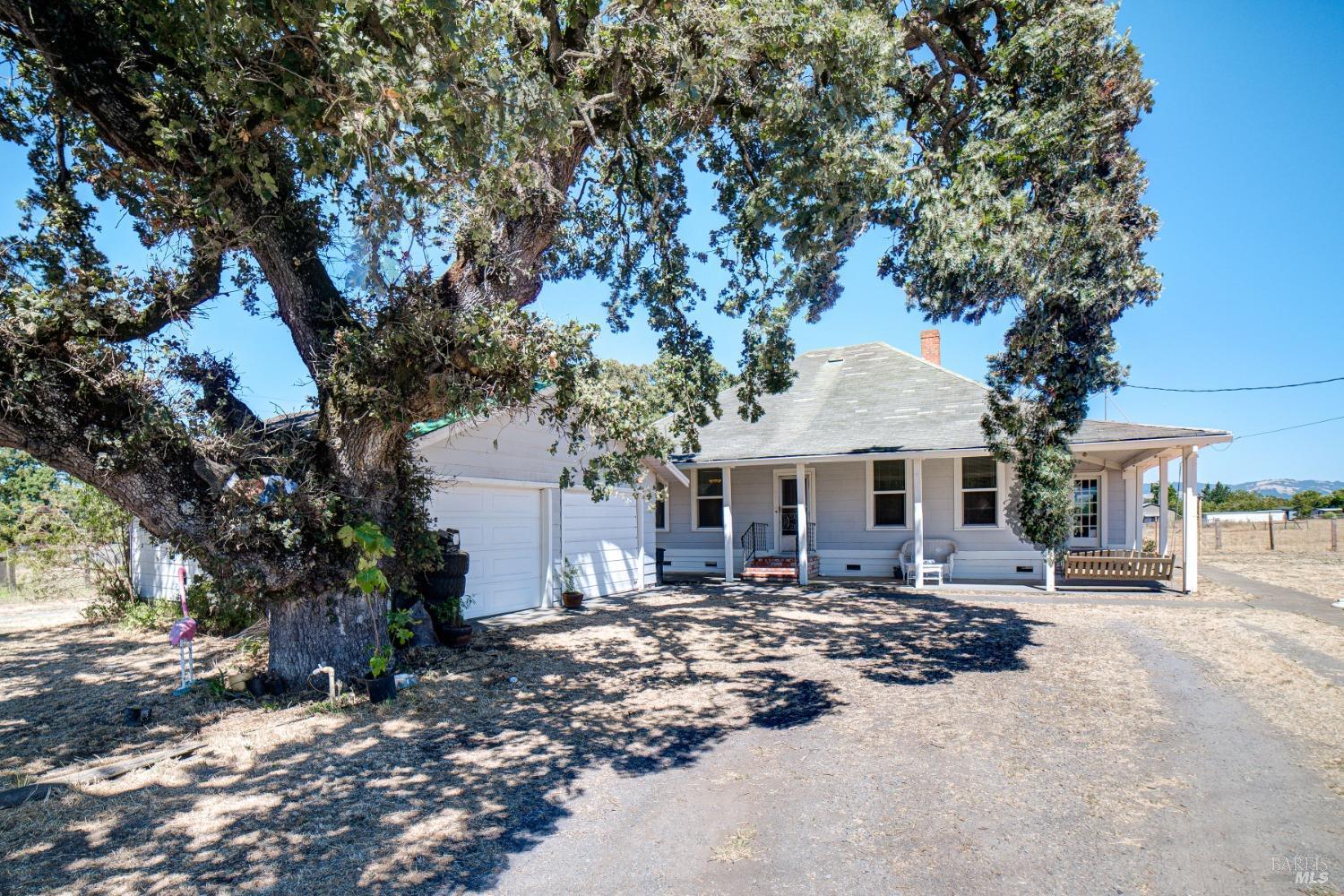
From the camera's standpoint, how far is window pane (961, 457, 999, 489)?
15648mm

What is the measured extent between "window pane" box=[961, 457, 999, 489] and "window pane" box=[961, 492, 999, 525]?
19 centimetres

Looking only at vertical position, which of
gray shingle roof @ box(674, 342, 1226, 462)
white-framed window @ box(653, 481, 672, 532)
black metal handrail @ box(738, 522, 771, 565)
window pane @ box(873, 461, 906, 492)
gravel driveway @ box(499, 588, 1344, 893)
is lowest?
gravel driveway @ box(499, 588, 1344, 893)

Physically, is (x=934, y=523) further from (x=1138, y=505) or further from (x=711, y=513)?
(x=711, y=513)

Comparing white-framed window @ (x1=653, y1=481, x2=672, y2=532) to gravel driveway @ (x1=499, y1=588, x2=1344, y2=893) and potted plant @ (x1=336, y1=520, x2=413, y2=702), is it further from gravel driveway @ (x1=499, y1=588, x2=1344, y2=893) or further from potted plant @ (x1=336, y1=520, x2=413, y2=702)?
gravel driveway @ (x1=499, y1=588, x2=1344, y2=893)

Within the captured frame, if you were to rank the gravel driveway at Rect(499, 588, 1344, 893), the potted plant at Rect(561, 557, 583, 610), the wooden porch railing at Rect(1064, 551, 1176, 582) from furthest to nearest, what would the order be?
the wooden porch railing at Rect(1064, 551, 1176, 582) < the potted plant at Rect(561, 557, 583, 610) < the gravel driveway at Rect(499, 588, 1344, 893)

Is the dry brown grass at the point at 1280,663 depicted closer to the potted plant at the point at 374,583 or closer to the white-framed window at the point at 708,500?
the potted plant at the point at 374,583

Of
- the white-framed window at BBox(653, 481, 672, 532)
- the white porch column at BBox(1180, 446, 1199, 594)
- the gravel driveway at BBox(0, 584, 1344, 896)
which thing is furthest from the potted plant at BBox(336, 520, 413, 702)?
the white porch column at BBox(1180, 446, 1199, 594)

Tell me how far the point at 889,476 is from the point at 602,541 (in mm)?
7020

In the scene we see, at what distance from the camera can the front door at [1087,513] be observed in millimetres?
15578

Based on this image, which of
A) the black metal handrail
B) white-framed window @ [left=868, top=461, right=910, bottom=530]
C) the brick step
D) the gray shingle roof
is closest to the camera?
the gray shingle roof

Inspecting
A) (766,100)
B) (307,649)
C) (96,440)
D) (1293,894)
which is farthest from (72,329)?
(1293,894)

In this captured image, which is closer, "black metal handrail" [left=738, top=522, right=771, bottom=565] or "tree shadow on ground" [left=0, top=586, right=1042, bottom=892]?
"tree shadow on ground" [left=0, top=586, right=1042, bottom=892]

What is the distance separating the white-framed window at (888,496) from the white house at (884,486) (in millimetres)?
30

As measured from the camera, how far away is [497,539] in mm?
11820
